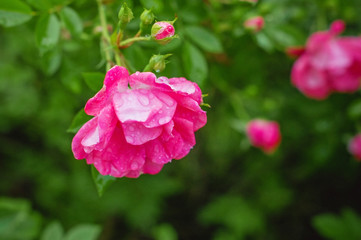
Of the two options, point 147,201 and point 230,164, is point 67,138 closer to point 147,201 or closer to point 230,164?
point 147,201

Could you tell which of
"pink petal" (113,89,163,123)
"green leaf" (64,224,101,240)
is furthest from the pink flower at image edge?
"green leaf" (64,224,101,240)

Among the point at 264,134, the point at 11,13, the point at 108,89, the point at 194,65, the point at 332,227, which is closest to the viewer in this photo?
the point at 108,89

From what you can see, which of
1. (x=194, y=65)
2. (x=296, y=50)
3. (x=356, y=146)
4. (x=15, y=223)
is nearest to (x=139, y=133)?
(x=194, y=65)

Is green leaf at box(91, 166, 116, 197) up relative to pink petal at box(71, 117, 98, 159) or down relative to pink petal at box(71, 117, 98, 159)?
down

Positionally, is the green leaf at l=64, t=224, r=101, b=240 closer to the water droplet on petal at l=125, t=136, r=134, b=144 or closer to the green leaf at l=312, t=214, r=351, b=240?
the water droplet on petal at l=125, t=136, r=134, b=144

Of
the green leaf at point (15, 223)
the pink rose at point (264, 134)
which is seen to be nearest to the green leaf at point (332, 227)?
the pink rose at point (264, 134)

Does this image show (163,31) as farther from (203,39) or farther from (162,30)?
(203,39)
